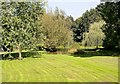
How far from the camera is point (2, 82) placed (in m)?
15.5

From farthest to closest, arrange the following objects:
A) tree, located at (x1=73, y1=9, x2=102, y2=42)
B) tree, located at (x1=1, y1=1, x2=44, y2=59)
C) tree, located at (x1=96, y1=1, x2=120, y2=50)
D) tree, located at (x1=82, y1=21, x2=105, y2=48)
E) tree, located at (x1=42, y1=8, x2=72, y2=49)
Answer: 1. tree, located at (x1=73, y1=9, x2=102, y2=42)
2. tree, located at (x1=82, y1=21, x2=105, y2=48)
3. tree, located at (x1=42, y1=8, x2=72, y2=49)
4. tree, located at (x1=96, y1=1, x2=120, y2=50)
5. tree, located at (x1=1, y1=1, x2=44, y2=59)

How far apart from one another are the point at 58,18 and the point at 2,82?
1359 inches

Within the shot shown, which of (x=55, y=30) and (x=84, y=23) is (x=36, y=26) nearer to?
(x=55, y=30)

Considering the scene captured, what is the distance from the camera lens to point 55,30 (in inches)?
1839

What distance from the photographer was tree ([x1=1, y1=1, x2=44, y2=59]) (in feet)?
95.0

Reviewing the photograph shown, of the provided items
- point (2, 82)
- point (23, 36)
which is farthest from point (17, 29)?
point (2, 82)

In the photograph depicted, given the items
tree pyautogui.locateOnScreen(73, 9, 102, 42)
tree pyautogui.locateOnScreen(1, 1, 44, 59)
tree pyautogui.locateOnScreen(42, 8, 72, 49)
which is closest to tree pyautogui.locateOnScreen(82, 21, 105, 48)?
tree pyautogui.locateOnScreen(42, 8, 72, 49)

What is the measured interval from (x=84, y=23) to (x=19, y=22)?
5401cm

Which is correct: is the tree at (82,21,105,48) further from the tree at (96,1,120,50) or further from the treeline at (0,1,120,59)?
the tree at (96,1,120,50)

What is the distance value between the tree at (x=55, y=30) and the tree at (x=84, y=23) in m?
28.8

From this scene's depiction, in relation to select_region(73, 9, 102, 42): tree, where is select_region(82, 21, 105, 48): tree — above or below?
below

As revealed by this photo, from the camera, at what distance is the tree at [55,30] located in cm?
4638

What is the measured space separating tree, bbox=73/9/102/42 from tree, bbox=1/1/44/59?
158 feet

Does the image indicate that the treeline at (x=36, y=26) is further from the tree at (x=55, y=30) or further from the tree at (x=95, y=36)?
the tree at (x=95, y=36)
